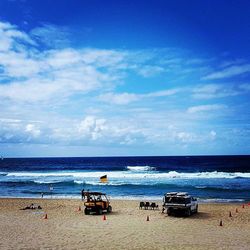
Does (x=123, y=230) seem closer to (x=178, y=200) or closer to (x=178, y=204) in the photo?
(x=178, y=204)

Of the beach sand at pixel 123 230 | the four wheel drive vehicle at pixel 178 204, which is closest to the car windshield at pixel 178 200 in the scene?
the four wheel drive vehicle at pixel 178 204

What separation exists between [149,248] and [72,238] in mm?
3997

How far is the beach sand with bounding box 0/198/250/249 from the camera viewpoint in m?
16.7

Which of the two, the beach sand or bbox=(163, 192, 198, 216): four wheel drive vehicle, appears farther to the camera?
bbox=(163, 192, 198, 216): four wheel drive vehicle

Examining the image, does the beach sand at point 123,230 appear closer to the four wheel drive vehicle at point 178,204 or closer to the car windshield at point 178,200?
the four wheel drive vehicle at point 178,204

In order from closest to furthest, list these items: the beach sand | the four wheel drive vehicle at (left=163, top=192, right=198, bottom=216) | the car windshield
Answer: the beach sand < the four wheel drive vehicle at (left=163, top=192, right=198, bottom=216) < the car windshield

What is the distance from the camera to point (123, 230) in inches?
792

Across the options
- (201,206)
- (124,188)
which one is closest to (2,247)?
(201,206)

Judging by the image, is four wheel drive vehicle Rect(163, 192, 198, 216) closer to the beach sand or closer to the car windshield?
the car windshield

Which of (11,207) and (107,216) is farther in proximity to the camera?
(11,207)

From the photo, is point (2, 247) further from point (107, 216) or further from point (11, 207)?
point (11, 207)

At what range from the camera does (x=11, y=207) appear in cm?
3100

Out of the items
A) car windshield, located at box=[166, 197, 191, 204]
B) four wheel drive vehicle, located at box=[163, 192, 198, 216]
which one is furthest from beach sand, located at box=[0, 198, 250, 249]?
car windshield, located at box=[166, 197, 191, 204]

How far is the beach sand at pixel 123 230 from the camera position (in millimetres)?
16703
